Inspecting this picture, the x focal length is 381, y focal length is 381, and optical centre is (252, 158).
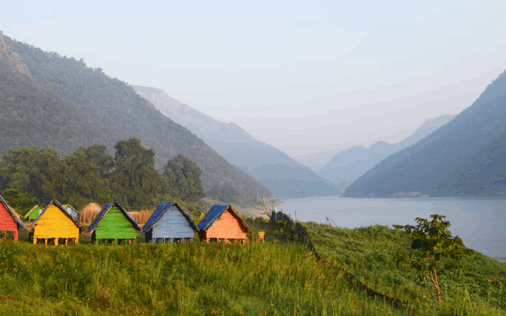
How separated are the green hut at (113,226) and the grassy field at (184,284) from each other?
1.29 ft

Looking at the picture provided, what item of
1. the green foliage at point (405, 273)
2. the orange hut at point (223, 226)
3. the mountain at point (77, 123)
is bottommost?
the green foliage at point (405, 273)

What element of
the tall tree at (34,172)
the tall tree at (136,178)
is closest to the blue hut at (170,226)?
the tall tree at (34,172)

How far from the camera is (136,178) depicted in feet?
244

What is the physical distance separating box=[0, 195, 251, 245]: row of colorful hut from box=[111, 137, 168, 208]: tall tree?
5763cm

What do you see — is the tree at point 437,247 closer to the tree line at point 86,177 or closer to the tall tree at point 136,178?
the tree line at point 86,177

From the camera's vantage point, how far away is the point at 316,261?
17578mm

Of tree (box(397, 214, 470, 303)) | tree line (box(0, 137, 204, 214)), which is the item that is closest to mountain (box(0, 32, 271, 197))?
tree line (box(0, 137, 204, 214))

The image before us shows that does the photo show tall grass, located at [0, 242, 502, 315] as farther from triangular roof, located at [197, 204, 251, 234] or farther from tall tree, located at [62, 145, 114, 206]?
tall tree, located at [62, 145, 114, 206]

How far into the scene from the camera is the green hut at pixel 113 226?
13234 millimetres

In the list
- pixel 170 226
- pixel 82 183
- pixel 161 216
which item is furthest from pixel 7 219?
pixel 82 183

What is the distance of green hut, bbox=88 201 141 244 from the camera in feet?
43.4

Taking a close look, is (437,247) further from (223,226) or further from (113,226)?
(113,226)

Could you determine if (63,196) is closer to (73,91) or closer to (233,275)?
(233,275)

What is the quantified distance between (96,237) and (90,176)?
186ft
